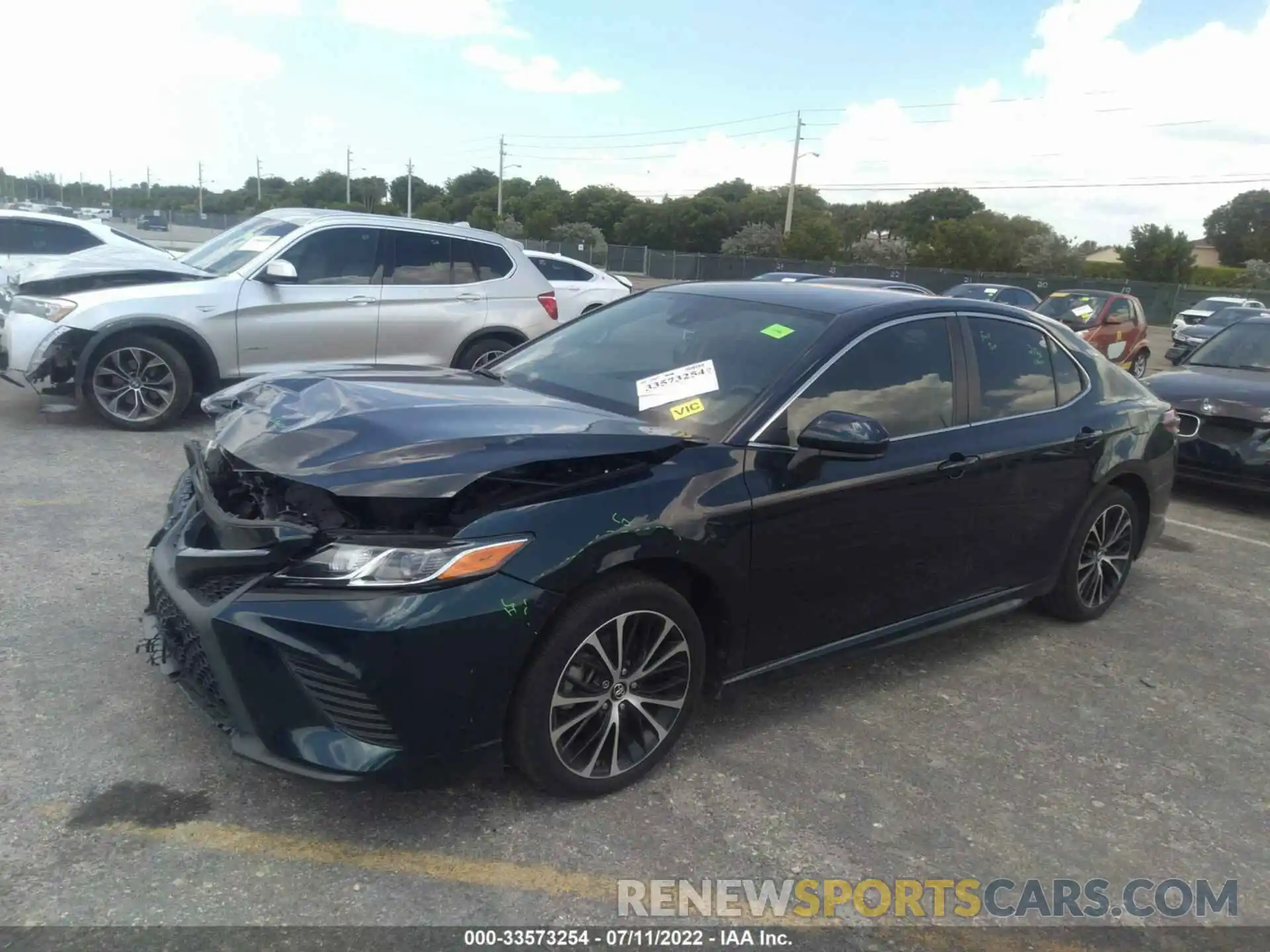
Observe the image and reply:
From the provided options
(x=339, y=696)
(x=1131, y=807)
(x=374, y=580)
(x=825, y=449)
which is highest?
(x=825, y=449)

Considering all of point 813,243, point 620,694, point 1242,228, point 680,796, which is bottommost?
point 680,796

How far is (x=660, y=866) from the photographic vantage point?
2965 mm

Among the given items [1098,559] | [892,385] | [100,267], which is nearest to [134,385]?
[100,267]

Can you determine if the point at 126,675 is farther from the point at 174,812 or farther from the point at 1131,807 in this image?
the point at 1131,807

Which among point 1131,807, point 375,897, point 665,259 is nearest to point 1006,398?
point 1131,807

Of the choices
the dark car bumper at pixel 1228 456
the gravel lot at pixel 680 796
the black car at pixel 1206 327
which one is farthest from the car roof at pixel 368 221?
the black car at pixel 1206 327

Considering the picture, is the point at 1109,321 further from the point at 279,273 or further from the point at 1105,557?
the point at 279,273

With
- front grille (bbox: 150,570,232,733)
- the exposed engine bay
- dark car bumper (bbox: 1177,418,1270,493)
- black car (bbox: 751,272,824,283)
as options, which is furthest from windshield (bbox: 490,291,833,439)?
dark car bumper (bbox: 1177,418,1270,493)

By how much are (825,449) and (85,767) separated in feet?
8.72

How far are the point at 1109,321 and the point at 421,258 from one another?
11.1 m

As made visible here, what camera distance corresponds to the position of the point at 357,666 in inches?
107

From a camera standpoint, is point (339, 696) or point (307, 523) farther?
point (307, 523)

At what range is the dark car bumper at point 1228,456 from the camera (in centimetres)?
788

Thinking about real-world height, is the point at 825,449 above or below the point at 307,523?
above
